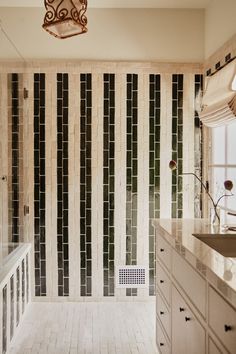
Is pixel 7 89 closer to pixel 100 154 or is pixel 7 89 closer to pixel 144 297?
pixel 100 154

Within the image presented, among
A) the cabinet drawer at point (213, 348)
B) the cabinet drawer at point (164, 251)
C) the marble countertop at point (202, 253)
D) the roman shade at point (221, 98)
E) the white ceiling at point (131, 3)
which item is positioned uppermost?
the white ceiling at point (131, 3)

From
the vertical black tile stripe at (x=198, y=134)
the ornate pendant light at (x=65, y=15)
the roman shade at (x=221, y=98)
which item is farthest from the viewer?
the vertical black tile stripe at (x=198, y=134)

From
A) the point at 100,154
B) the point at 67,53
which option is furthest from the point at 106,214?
the point at 67,53

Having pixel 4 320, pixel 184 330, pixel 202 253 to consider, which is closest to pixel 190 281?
pixel 202 253

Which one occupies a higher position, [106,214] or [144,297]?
[106,214]

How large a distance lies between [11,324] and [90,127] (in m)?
1.84

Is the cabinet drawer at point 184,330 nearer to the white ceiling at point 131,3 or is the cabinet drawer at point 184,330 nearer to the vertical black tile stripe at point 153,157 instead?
the vertical black tile stripe at point 153,157

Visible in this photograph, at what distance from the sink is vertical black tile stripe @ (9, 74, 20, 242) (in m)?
1.93

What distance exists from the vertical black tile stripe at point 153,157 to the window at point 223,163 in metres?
0.50

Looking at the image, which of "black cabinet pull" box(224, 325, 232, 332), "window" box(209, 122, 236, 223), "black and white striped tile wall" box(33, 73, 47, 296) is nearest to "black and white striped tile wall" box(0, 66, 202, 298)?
"black and white striped tile wall" box(33, 73, 47, 296)

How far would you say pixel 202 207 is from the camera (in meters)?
4.22

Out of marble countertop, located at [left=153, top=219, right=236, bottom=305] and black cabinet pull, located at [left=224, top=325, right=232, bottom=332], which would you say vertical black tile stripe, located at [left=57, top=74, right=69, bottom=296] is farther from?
black cabinet pull, located at [left=224, top=325, right=232, bottom=332]

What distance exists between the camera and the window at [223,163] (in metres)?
3.49

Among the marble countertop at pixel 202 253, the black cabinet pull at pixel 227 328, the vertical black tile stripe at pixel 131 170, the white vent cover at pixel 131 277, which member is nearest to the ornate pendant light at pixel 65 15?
the marble countertop at pixel 202 253
